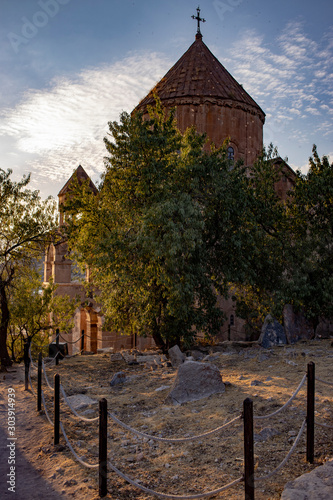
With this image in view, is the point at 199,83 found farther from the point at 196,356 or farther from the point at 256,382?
the point at 256,382

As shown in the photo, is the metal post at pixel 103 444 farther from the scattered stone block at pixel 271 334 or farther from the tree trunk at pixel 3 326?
the scattered stone block at pixel 271 334

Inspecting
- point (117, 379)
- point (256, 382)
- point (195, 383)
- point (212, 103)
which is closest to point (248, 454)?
point (195, 383)

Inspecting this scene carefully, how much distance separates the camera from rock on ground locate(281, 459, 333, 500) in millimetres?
3619

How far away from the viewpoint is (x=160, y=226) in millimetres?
10422

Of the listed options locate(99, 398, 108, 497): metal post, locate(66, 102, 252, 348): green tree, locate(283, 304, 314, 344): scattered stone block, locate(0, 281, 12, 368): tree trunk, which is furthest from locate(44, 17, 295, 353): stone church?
locate(99, 398, 108, 497): metal post

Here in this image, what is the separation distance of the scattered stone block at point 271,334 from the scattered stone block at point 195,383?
229 inches

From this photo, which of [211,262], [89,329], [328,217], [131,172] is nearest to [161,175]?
[131,172]

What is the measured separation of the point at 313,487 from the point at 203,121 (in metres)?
19.0

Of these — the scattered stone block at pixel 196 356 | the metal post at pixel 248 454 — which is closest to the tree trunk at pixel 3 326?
the scattered stone block at pixel 196 356

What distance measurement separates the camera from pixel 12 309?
14.2 metres

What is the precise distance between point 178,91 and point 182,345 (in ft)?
45.4

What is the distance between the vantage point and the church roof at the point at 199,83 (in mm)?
20844

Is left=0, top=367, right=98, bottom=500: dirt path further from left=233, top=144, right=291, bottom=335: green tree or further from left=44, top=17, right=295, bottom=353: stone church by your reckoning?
left=44, top=17, right=295, bottom=353: stone church

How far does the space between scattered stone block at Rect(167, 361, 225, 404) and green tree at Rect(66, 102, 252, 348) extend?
2.54 m
